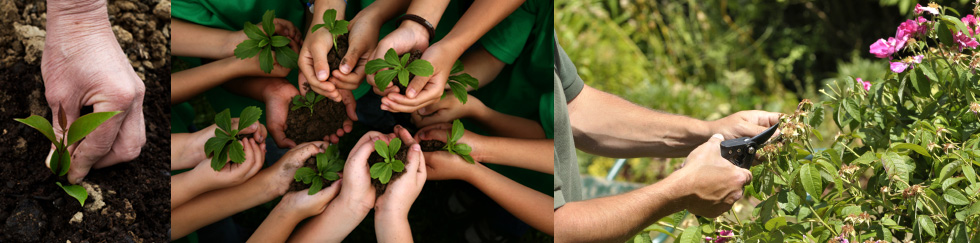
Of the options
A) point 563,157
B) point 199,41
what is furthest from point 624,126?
point 199,41

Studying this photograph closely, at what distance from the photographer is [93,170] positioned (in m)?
1.23

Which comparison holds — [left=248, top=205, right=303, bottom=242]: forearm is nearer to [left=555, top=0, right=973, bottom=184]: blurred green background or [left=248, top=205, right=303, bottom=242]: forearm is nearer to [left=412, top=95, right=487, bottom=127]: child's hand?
[left=412, top=95, right=487, bottom=127]: child's hand

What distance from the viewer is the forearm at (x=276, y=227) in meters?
1.15

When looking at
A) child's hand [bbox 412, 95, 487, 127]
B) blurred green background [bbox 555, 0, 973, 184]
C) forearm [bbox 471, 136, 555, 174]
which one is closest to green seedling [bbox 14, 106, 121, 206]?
child's hand [bbox 412, 95, 487, 127]

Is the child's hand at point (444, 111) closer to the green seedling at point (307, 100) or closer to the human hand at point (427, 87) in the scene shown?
the human hand at point (427, 87)

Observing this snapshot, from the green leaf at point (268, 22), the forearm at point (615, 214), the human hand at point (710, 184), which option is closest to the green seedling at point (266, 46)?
the green leaf at point (268, 22)

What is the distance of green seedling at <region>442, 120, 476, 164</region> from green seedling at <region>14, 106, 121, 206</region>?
1.73 ft

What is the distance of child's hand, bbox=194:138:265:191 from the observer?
113 centimetres

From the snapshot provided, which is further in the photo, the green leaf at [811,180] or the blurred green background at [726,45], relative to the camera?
the blurred green background at [726,45]

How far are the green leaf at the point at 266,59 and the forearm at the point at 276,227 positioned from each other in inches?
8.7

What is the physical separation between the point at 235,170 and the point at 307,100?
0.16 metres

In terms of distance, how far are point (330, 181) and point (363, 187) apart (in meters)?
0.06

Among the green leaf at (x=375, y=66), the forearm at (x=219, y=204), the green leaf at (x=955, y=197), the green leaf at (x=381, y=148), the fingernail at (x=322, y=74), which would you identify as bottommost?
the green leaf at (x=955, y=197)

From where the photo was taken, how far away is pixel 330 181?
114cm
